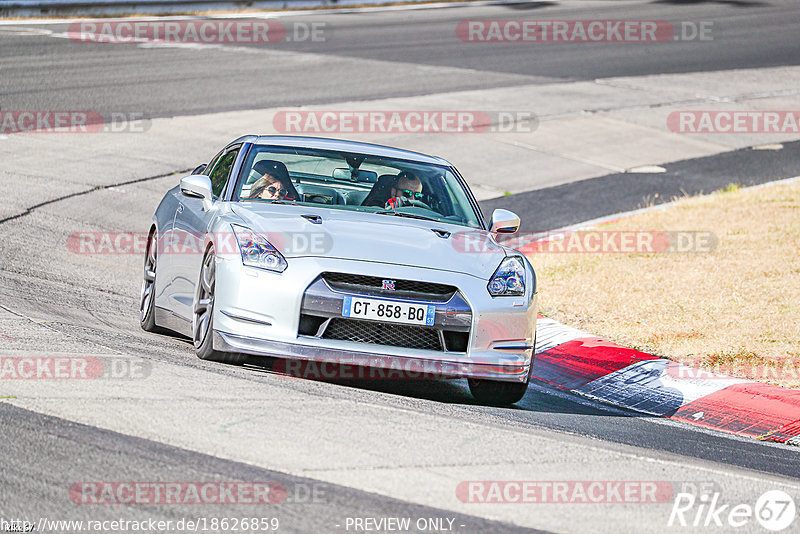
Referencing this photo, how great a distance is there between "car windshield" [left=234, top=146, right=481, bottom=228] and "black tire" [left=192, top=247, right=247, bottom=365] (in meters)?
0.80

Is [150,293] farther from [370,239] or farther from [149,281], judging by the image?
[370,239]

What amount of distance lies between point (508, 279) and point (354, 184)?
1.64m

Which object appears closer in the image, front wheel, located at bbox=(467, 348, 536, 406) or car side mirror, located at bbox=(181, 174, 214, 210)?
front wheel, located at bbox=(467, 348, 536, 406)

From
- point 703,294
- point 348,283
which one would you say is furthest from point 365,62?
point 348,283

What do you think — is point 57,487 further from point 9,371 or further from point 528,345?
point 528,345

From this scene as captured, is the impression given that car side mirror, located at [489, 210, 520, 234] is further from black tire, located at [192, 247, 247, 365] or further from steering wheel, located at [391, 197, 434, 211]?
black tire, located at [192, 247, 247, 365]

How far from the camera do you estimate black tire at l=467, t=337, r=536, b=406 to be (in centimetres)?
694

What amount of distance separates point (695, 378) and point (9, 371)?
16.2 ft

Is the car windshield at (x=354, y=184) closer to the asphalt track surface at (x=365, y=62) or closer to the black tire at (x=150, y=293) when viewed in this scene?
the black tire at (x=150, y=293)

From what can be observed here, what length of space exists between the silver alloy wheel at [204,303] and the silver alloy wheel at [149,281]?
123cm

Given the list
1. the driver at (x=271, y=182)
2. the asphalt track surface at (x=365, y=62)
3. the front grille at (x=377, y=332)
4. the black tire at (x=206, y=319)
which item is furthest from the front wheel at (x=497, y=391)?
the asphalt track surface at (x=365, y=62)

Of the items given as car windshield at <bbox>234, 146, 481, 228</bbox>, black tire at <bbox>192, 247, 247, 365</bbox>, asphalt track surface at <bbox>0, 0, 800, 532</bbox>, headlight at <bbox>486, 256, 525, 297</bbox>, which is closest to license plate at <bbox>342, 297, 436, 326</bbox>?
asphalt track surface at <bbox>0, 0, 800, 532</bbox>

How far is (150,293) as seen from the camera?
819 cm

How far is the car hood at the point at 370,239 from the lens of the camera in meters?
6.52
